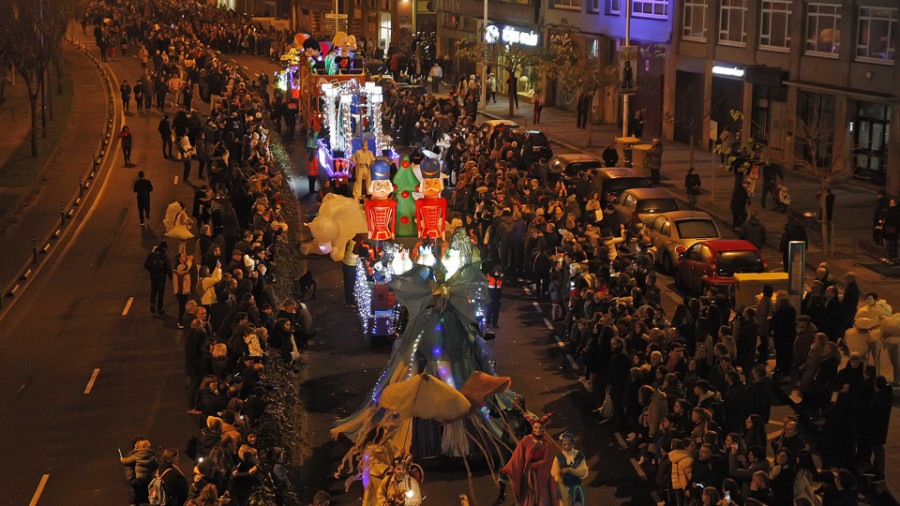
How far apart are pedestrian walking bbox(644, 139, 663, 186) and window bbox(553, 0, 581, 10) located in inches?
782

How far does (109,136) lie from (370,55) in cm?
2480

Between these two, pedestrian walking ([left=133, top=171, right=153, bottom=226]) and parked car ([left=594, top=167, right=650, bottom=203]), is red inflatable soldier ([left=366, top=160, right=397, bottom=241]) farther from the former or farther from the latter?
pedestrian walking ([left=133, top=171, right=153, bottom=226])

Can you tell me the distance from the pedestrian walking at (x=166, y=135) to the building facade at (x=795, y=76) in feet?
53.3

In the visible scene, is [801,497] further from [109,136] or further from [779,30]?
[109,136]

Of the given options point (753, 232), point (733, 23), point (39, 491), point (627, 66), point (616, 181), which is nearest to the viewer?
point (39, 491)

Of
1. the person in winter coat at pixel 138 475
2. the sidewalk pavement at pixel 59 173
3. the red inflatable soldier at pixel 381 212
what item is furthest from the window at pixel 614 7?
the person in winter coat at pixel 138 475

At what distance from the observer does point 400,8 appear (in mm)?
75625

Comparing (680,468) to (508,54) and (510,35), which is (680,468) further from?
(510,35)

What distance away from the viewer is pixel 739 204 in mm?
30797

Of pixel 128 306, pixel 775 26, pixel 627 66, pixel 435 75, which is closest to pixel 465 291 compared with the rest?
pixel 128 306

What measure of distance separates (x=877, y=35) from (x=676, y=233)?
42.4 feet

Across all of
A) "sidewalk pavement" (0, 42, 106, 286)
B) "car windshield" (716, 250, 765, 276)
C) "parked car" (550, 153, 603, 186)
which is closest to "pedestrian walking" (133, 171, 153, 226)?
"sidewalk pavement" (0, 42, 106, 286)

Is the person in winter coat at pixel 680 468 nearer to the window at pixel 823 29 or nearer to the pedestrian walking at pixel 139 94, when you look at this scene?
the window at pixel 823 29

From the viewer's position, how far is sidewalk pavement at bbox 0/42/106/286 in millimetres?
30344
